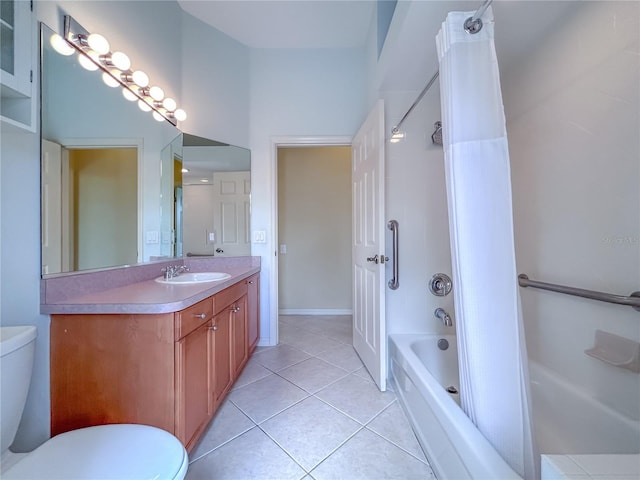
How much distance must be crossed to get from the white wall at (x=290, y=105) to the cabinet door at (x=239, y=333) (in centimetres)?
52

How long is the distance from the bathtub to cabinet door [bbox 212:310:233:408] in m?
1.13

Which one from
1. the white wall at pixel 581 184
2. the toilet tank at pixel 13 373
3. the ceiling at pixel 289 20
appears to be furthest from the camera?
the ceiling at pixel 289 20

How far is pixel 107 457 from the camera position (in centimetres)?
70

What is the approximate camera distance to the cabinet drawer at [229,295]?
1450 mm

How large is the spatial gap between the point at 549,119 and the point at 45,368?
269 cm

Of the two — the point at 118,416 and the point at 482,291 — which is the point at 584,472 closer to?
the point at 482,291

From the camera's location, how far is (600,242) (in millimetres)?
1103

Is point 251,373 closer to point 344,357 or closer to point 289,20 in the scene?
point 344,357

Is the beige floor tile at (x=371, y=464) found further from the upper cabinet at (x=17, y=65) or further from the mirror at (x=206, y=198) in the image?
the upper cabinet at (x=17, y=65)

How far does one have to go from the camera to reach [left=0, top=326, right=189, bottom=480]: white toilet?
661 mm

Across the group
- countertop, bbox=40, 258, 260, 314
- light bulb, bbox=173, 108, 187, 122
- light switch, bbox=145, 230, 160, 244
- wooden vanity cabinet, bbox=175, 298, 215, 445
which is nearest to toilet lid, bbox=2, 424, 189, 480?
wooden vanity cabinet, bbox=175, 298, 215, 445

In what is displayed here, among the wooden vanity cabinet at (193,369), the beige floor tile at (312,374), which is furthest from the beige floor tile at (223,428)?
the beige floor tile at (312,374)

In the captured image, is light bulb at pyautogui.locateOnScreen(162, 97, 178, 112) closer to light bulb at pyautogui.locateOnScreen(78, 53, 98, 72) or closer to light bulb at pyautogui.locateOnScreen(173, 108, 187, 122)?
light bulb at pyautogui.locateOnScreen(173, 108, 187, 122)

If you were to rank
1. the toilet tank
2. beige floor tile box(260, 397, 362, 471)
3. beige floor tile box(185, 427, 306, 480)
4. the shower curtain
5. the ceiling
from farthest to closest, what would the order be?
1. the ceiling
2. beige floor tile box(260, 397, 362, 471)
3. beige floor tile box(185, 427, 306, 480)
4. the shower curtain
5. the toilet tank
